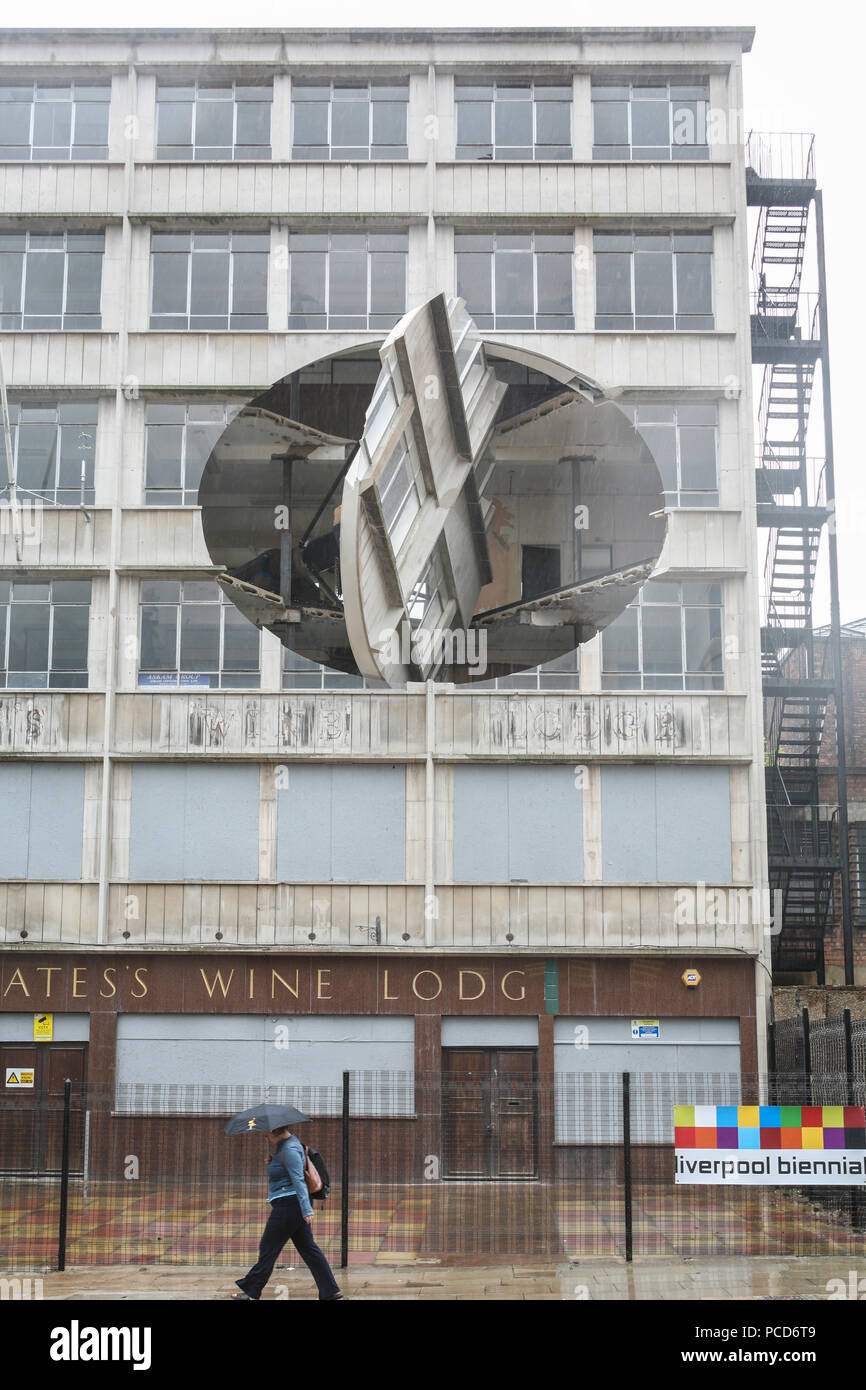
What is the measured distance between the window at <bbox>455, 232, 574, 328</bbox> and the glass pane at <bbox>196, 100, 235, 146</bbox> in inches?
224

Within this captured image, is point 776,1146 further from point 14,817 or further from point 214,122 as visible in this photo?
point 214,122

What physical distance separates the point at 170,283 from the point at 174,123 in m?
3.70

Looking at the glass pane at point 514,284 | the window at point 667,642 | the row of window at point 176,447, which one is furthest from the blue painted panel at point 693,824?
the glass pane at point 514,284

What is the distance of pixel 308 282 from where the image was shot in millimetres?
31641

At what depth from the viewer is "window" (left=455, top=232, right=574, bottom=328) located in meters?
31.4

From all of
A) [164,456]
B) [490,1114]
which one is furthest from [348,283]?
[490,1114]

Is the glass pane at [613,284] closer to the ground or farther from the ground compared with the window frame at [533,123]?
closer to the ground

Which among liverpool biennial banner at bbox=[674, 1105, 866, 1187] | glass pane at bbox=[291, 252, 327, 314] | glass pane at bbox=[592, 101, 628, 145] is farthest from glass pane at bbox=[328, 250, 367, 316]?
liverpool biennial banner at bbox=[674, 1105, 866, 1187]

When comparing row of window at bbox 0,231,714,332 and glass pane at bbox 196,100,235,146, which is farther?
glass pane at bbox 196,100,235,146

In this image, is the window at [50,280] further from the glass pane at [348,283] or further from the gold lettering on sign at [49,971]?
the gold lettering on sign at [49,971]

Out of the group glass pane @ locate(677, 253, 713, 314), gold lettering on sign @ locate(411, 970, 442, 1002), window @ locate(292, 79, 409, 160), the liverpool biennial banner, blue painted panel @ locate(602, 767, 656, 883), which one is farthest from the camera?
window @ locate(292, 79, 409, 160)

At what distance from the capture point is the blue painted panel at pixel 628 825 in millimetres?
29453

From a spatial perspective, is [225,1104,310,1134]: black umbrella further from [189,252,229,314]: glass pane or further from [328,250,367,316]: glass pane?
[189,252,229,314]: glass pane

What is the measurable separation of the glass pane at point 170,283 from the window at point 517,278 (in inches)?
235
